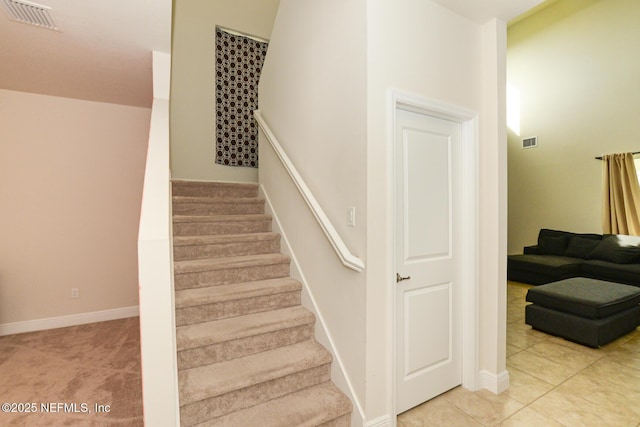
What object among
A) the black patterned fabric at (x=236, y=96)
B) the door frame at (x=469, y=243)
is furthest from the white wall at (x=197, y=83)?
the door frame at (x=469, y=243)

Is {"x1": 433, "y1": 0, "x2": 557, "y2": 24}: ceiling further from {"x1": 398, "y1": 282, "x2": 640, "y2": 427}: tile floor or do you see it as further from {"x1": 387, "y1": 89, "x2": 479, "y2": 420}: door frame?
{"x1": 398, "y1": 282, "x2": 640, "y2": 427}: tile floor

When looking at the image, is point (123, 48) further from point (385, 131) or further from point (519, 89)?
point (519, 89)

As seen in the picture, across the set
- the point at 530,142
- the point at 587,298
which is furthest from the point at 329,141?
the point at 530,142

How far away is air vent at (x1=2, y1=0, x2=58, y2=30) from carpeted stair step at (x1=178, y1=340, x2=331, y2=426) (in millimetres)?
2594

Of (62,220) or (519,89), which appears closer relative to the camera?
(62,220)

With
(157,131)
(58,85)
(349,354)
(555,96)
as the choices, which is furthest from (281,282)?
(555,96)

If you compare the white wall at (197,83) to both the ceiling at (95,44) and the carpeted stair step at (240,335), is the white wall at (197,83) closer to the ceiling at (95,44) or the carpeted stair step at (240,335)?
the ceiling at (95,44)

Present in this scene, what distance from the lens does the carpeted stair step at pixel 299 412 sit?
5.60ft

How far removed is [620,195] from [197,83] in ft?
22.7

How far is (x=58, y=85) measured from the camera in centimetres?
329

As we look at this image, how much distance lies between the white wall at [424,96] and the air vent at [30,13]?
223 cm

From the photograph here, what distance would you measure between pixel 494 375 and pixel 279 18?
3.65 meters

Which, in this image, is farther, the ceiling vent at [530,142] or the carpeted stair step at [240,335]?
the ceiling vent at [530,142]

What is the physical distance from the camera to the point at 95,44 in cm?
250
